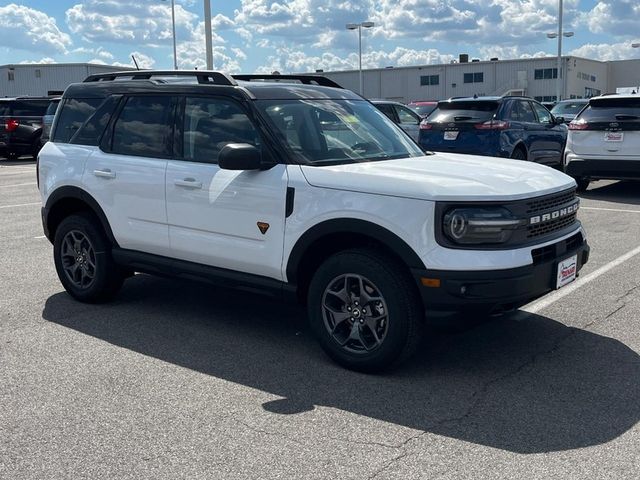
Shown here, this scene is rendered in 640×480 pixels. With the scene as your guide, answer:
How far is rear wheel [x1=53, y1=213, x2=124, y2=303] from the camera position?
236 inches

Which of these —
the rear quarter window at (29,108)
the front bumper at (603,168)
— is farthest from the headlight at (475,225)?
the rear quarter window at (29,108)

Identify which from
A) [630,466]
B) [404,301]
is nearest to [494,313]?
[404,301]

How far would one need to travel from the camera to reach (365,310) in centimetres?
454

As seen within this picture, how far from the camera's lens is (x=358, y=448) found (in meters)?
3.62

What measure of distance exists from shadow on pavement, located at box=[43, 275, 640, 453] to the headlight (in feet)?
2.88

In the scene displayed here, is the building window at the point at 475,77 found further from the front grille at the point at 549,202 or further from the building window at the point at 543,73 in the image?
the front grille at the point at 549,202

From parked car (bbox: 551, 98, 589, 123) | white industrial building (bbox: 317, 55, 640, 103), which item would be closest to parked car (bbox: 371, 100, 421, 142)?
parked car (bbox: 551, 98, 589, 123)

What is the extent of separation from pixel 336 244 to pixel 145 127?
191cm

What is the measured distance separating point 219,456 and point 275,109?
2.49m

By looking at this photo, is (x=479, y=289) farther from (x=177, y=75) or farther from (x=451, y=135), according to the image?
(x=451, y=135)

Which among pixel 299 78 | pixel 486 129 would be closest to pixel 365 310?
pixel 299 78

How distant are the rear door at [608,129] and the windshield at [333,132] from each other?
24.7 ft

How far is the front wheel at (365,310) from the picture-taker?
14.3 feet

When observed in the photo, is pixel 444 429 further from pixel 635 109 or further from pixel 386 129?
pixel 635 109
